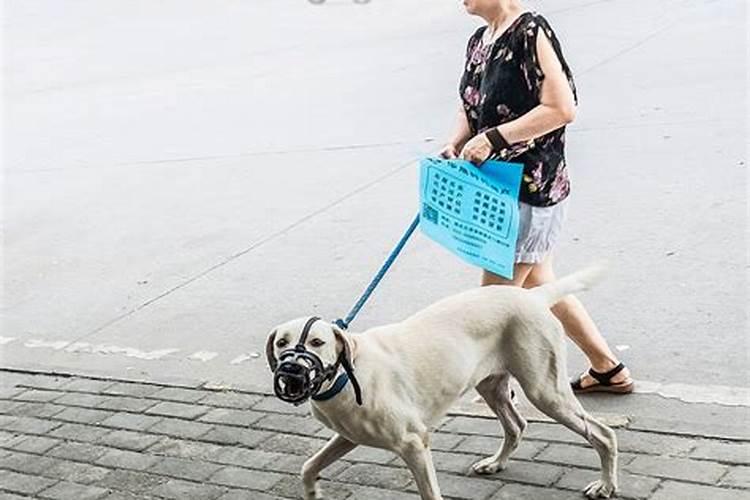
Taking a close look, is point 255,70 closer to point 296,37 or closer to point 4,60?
point 296,37

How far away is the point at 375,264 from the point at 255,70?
321 inches

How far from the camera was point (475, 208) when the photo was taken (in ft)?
14.4

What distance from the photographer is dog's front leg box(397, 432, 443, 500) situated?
373 cm

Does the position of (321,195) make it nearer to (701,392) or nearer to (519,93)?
(701,392)

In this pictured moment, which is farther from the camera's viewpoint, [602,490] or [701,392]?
[701,392]

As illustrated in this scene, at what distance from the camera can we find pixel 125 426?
5.34 meters

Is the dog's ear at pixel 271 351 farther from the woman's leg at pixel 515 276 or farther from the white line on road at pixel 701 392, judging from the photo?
the white line on road at pixel 701 392

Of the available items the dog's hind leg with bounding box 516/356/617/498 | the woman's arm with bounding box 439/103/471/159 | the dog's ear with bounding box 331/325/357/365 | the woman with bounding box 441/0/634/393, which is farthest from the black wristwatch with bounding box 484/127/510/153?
the dog's ear with bounding box 331/325/357/365

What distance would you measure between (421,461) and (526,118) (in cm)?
132

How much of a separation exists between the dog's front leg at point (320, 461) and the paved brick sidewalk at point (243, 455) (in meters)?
0.16

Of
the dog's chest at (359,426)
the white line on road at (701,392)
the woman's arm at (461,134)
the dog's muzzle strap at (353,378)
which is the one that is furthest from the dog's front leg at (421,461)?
the white line on road at (701,392)

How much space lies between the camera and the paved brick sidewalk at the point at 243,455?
4.19m

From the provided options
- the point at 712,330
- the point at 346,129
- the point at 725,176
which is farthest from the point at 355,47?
the point at 712,330

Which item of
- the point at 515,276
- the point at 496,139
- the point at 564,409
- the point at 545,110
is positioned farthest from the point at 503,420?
the point at 545,110
